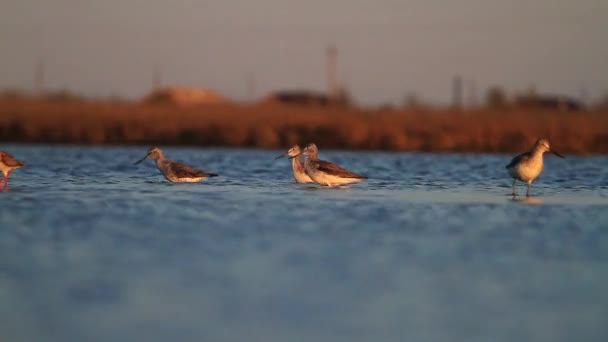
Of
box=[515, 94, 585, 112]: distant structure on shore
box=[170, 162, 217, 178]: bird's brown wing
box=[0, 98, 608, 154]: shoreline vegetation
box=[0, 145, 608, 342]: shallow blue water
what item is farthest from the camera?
box=[515, 94, 585, 112]: distant structure on shore

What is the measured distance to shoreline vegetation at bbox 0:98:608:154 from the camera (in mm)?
29922

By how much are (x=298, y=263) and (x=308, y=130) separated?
21845 mm

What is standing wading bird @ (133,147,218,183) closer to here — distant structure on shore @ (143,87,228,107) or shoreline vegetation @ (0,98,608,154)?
shoreline vegetation @ (0,98,608,154)

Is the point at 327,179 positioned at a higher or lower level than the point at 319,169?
lower

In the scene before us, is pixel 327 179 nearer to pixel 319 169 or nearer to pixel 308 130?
pixel 319 169

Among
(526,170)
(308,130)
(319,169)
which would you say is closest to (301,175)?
(319,169)

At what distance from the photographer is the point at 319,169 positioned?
16.5 meters

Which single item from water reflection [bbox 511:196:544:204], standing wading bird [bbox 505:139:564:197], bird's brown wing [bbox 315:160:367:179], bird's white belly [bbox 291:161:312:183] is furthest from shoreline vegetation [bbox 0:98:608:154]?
water reflection [bbox 511:196:544:204]

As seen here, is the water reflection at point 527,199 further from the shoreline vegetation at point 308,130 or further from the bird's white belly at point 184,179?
the shoreline vegetation at point 308,130

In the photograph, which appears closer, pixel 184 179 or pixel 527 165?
pixel 527 165

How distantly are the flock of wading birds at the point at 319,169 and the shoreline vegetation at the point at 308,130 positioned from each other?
12.6 meters

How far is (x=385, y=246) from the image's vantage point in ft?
33.2

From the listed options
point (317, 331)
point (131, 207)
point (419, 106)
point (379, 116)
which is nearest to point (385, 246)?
point (317, 331)

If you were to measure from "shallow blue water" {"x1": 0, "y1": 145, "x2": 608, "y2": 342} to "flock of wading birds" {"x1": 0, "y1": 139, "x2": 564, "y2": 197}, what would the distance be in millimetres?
315
